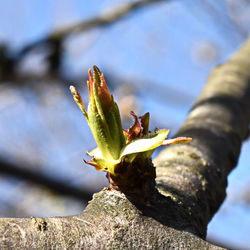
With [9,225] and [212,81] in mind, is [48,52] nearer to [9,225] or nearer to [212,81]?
[212,81]

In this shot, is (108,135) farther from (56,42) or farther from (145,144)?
(56,42)

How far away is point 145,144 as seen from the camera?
0.58 metres

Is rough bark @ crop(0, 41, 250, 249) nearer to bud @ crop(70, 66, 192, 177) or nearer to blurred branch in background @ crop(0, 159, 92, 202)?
bud @ crop(70, 66, 192, 177)

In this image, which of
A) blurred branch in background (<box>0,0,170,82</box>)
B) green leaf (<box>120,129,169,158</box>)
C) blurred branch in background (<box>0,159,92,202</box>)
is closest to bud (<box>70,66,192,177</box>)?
green leaf (<box>120,129,169,158</box>)

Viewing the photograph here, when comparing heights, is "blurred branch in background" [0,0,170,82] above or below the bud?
above

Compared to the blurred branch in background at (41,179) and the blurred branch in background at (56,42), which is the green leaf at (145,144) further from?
the blurred branch in background at (56,42)

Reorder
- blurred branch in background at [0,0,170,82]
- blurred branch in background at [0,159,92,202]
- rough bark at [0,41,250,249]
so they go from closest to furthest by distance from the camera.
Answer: rough bark at [0,41,250,249] < blurred branch in background at [0,159,92,202] < blurred branch in background at [0,0,170,82]

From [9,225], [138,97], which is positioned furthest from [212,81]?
[138,97]

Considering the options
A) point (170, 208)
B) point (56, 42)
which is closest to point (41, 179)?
point (56, 42)

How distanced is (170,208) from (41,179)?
1.30 metres

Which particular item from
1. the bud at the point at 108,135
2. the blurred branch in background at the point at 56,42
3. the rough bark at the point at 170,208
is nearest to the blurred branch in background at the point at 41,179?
the blurred branch in background at the point at 56,42

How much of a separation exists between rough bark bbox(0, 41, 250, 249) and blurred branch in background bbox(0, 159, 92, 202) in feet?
2.91

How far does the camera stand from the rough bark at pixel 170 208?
530 mm

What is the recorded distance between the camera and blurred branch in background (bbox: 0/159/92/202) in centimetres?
179
